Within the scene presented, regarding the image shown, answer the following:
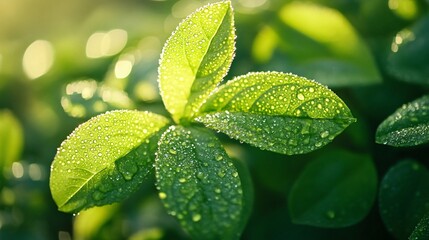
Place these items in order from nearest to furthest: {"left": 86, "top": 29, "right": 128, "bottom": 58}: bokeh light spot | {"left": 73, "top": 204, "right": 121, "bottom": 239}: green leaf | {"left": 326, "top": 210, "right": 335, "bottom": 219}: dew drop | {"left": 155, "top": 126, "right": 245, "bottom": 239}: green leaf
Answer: {"left": 155, "top": 126, "right": 245, "bottom": 239}: green leaf
{"left": 326, "top": 210, "right": 335, "bottom": 219}: dew drop
{"left": 73, "top": 204, "right": 121, "bottom": 239}: green leaf
{"left": 86, "top": 29, "right": 128, "bottom": 58}: bokeh light spot

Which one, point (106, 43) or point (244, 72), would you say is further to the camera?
point (106, 43)

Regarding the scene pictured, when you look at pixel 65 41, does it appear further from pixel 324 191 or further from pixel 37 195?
pixel 324 191

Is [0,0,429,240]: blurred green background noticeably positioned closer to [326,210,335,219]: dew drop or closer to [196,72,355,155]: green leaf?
[326,210,335,219]: dew drop

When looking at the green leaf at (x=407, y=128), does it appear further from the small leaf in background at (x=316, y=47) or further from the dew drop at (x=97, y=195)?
the dew drop at (x=97, y=195)

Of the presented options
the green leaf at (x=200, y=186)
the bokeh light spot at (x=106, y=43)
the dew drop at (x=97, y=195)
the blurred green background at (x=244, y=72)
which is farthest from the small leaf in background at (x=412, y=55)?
the bokeh light spot at (x=106, y=43)

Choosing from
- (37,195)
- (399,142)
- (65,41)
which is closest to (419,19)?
(399,142)

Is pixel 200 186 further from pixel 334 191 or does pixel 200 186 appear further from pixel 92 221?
pixel 92 221

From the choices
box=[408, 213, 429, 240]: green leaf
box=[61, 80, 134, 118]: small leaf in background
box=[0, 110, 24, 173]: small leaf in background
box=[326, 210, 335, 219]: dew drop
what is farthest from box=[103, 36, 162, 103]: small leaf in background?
box=[408, 213, 429, 240]: green leaf

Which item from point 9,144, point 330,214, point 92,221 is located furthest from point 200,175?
point 9,144
